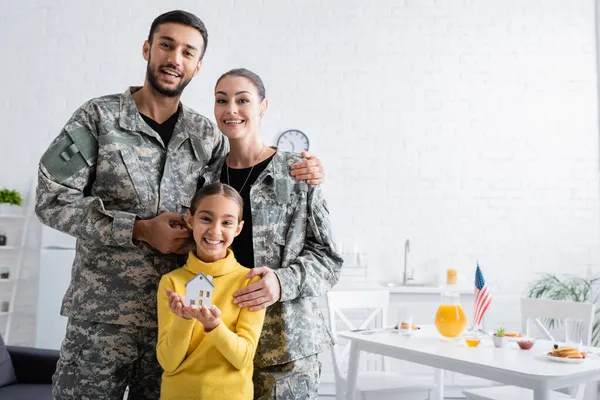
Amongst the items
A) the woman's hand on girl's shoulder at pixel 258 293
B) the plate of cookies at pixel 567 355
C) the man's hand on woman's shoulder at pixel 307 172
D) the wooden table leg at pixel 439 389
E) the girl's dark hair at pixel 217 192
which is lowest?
the wooden table leg at pixel 439 389

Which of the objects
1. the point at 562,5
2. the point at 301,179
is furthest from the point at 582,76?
the point at 301,179

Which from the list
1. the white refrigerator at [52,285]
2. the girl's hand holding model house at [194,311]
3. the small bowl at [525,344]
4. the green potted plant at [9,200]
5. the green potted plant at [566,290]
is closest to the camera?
the girl's hand holding model house at [194,311]

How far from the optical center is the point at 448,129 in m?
4.81

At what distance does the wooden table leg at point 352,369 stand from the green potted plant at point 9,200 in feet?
9.92

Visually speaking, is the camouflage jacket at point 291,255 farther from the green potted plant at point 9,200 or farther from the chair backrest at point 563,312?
the green potted plant at point 9,200

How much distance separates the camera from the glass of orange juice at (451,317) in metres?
2.61

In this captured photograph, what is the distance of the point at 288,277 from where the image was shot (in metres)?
1.50

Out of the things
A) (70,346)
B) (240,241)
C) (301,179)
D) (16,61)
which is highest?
(16,61)

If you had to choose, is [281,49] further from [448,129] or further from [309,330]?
[309,330]

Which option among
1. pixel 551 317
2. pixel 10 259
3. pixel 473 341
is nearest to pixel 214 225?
pixel 473 341

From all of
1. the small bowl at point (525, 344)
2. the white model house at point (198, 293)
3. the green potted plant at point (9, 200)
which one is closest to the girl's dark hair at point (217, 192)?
the white model house at point (198, 293)

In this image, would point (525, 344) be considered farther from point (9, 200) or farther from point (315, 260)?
point (9, 200)

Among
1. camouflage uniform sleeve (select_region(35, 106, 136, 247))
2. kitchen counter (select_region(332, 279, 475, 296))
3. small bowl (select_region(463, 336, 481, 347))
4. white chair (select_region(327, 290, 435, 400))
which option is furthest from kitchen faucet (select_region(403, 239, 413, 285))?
camouflage uniform sleeve (select_region(35, 106, 136, 247))

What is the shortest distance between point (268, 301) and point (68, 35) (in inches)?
163
